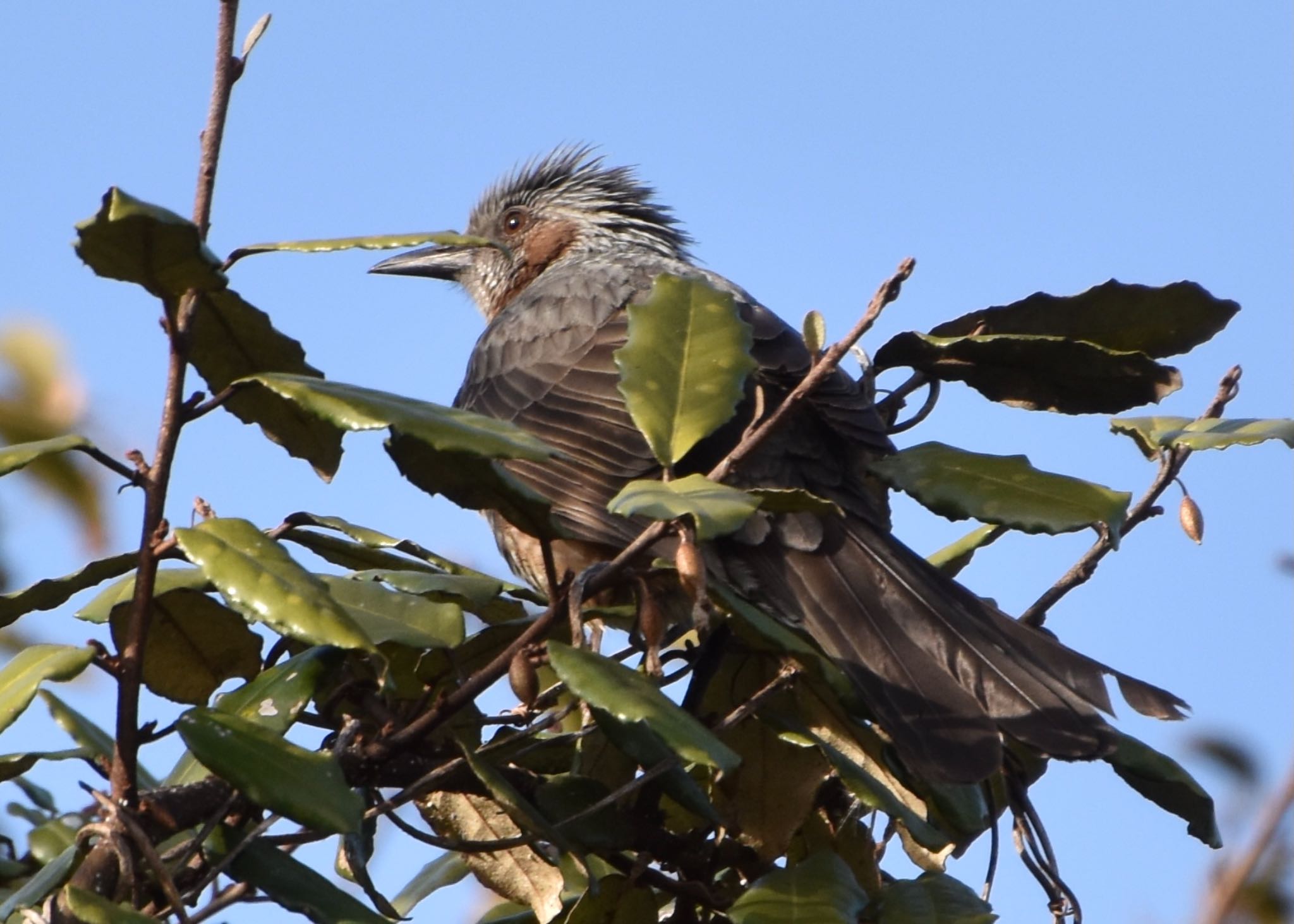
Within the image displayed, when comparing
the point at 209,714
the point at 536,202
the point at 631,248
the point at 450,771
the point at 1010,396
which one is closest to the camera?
the point at 209,714

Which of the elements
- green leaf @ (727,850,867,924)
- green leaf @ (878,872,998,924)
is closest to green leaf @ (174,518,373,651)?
green leaf @ (727,850,867,924)

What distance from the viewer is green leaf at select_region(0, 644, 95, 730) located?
1987 millimetres

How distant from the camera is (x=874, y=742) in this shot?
A: 111 inches

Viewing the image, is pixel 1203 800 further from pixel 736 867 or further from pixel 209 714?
pixel 209 714

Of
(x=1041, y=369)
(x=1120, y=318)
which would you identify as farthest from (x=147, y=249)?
(x=1120, y=318)

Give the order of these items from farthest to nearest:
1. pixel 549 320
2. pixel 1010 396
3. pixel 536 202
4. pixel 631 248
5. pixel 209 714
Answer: pixel 536 202 → pixel 631 248 → pixel 549 320 → pixel 1010 396 → pixel 209 714

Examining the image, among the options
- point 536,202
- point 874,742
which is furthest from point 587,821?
point 536,202

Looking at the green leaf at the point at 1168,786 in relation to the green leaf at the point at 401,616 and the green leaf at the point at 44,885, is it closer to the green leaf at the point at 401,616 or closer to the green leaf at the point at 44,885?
the green leaf at the point at 401,616

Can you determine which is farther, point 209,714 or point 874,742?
point 874,742

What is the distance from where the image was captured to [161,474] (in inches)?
77.5

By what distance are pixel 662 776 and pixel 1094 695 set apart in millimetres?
1050

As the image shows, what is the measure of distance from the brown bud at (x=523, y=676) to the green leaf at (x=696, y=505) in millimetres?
349

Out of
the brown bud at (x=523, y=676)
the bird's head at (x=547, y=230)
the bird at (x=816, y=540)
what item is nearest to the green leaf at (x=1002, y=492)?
the bird at (x=816, y=540)

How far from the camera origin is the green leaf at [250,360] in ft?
7.56
